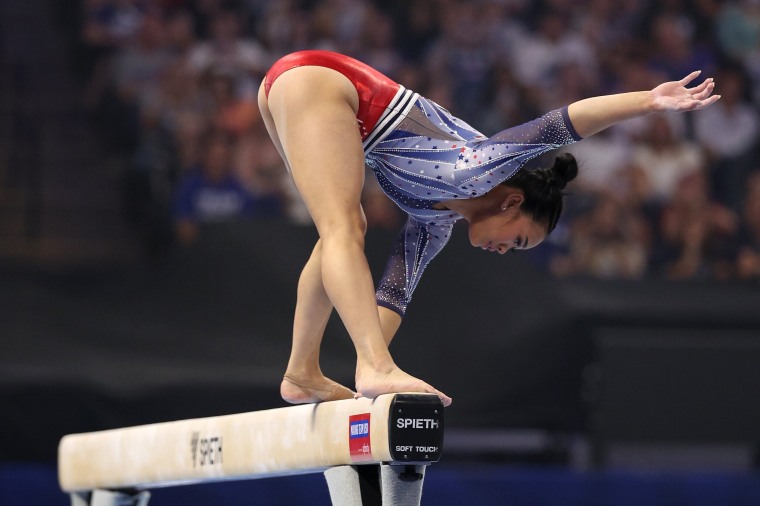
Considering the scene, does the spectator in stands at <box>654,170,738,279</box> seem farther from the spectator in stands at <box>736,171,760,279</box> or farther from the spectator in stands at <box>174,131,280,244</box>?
the spectator in stands at <box>174,131,280,244</box>

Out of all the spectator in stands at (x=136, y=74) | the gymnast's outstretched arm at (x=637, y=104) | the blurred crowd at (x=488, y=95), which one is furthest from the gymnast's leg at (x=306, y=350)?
the spectator in stands at (x=136, y=74)

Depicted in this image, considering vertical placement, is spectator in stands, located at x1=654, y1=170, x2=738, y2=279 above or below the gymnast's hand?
above

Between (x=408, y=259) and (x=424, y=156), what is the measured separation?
438 mm

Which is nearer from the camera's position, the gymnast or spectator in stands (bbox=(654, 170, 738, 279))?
the gymnast

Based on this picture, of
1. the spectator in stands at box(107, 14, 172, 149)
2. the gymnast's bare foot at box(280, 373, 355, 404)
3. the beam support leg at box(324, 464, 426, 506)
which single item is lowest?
the beam support leg at box(324, 464, 426, 506)

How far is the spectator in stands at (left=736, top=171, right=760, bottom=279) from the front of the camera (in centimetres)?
703

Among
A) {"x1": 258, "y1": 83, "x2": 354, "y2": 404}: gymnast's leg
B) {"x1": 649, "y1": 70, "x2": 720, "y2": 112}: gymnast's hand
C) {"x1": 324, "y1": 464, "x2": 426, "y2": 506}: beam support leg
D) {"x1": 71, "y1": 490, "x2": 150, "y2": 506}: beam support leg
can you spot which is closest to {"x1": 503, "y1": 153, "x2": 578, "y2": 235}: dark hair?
{"x1": 649, "y1": 70, "x2": 720, "y2": 112}: gymnast's hand

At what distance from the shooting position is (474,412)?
19.0 ft

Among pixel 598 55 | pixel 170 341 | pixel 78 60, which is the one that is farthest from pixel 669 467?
pixel 78 60

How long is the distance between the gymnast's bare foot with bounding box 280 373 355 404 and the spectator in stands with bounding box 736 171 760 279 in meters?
4.01

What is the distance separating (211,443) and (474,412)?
2.54m

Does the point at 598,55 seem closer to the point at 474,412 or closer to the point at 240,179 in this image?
the point at 240,179

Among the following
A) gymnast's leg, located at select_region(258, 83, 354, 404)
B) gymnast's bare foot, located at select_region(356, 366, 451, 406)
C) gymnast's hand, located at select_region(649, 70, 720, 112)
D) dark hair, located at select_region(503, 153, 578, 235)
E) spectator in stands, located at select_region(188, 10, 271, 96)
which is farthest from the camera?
spectator in stands, located at select_region(188, 10, 271, 96)

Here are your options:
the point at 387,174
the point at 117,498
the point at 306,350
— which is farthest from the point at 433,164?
the point at 117,498
